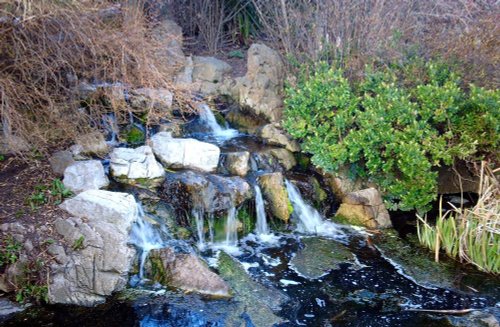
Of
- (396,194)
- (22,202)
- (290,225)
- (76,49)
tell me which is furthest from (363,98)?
(22,202)

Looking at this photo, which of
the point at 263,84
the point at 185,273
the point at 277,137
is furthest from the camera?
the point at 263,84

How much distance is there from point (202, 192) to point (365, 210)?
2525 mm

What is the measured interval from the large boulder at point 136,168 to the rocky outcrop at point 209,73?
10.4 feet

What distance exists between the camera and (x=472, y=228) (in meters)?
6.32

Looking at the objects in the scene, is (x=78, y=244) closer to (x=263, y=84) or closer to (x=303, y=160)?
(x=303, y=160)

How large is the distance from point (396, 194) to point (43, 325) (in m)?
5.10

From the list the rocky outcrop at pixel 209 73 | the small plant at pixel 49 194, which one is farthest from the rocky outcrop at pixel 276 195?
the rocky outcrop at pixel 209 73

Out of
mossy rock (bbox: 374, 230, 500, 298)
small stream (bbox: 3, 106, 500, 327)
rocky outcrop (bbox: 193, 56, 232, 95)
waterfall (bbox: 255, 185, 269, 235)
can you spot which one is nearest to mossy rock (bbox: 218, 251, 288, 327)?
small stream (bbox: 3, 106, 500, 327)

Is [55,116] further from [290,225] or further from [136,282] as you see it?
[290,225]

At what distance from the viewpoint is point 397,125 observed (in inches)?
294

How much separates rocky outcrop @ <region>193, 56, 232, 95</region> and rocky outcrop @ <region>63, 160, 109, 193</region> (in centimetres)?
374

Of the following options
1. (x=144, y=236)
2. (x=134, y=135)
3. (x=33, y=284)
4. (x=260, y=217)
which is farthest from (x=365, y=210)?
(x=33, y=284)

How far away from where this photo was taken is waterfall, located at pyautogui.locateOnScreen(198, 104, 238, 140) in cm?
916

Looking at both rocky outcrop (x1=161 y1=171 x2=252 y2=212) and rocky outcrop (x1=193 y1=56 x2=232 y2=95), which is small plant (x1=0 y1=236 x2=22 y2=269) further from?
rocky outcrop (x1=193 y1=56 x2=232 y2=95)
